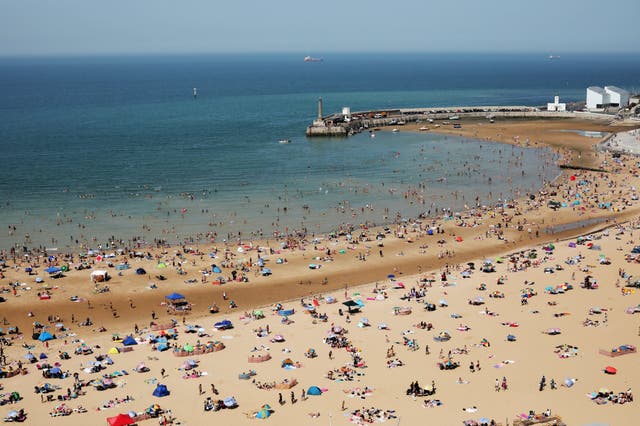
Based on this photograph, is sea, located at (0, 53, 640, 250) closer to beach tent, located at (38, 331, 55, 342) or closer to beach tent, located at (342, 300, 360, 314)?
beach tent, located at (38, 331, 55, 342)

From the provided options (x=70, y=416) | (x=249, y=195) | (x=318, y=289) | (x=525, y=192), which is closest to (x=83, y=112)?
(x=249, y=195)

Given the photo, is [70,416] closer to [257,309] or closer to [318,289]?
[257,309]

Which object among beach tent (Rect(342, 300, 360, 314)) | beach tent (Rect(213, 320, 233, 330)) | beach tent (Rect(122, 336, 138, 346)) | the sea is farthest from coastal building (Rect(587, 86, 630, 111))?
beach tent (Rect(122, 336, 138, 346))

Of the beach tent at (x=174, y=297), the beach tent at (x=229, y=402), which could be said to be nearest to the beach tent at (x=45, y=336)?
the beach tent at (x=174, y=297)

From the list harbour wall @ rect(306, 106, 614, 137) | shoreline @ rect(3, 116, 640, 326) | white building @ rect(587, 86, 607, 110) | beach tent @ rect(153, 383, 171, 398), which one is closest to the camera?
beach tent @ rect(153, 383, 171, 398)

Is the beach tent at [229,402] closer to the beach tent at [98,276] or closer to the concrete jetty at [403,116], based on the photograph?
the beach tent at [98,276]

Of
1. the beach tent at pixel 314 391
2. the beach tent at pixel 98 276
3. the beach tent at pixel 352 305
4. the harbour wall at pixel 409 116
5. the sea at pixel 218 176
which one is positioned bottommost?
the beach tent at pixel 314 391
